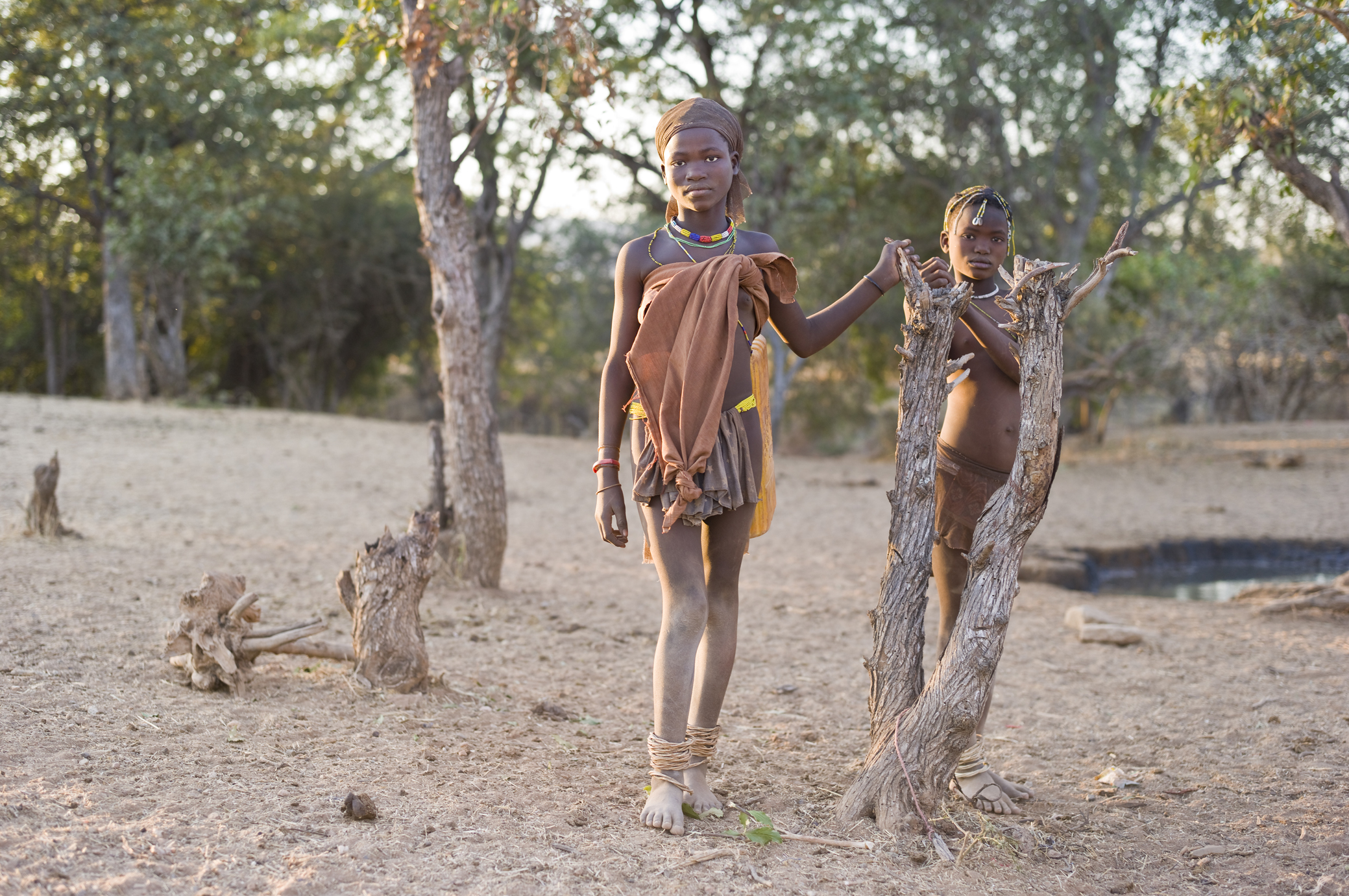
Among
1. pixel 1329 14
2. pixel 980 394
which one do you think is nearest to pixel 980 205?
pixel 980 394

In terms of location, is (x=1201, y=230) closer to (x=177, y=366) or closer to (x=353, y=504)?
(x=353, y=504)

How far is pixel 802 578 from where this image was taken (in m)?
7.02

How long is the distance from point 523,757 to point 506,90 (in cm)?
360

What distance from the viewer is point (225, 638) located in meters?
3.55

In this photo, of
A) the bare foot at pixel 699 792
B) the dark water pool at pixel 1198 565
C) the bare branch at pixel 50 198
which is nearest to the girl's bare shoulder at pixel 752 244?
the bare foot at pixel 699 792

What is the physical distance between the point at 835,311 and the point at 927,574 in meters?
0.79

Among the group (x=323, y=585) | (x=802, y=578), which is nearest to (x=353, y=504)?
(x=323, y=585)

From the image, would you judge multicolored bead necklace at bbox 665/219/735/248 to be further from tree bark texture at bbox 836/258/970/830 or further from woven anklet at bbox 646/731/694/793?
woven anklet at bbox 646/731/694/793

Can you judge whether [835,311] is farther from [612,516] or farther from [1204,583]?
[1204,583]

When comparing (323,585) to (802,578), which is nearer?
(323,585)

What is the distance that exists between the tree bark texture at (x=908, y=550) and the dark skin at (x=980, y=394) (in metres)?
0.21

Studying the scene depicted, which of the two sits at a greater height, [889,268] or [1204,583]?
[889,268]

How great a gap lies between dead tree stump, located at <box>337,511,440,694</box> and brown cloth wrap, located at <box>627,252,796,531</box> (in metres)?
1.53

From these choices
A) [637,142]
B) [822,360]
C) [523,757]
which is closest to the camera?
[523,757]
